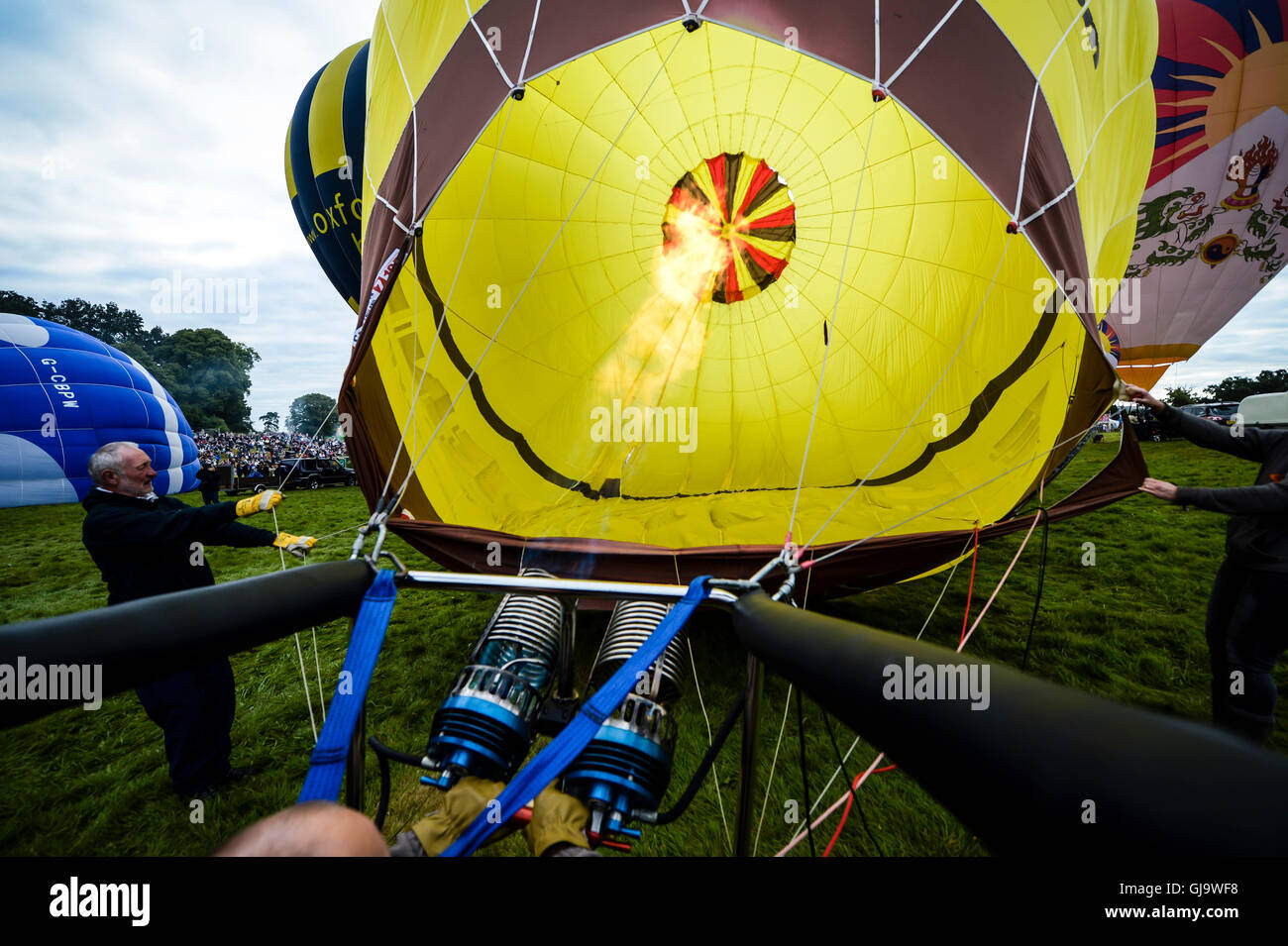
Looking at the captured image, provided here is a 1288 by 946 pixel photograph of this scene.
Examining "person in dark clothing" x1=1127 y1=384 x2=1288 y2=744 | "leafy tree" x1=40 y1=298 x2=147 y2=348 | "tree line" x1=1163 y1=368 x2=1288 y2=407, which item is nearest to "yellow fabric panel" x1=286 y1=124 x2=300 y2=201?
"person in dark clothing" x1=1127 y1=384 x2=1288 y2=744

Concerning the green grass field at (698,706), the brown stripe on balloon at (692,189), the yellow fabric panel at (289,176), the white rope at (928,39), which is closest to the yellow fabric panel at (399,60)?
the brown stripe on balloon at (692,189)

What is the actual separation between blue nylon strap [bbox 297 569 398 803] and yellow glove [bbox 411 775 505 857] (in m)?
0.25

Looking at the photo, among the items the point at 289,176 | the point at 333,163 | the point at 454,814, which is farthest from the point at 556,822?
the point at 289,176

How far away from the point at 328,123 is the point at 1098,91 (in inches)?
Answer: 288

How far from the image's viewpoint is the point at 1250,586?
8.25 feet

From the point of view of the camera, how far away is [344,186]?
6434 mm

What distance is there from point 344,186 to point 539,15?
16.4 feet

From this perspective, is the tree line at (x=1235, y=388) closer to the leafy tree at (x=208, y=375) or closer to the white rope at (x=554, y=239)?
the white rope at (x=554, y=239)

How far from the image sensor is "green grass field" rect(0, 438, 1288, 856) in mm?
2281

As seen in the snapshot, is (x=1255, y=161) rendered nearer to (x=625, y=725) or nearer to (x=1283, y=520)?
(x=1283, y=520)

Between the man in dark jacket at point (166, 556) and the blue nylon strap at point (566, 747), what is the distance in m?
1.76

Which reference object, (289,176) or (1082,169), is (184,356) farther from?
(1082,169)

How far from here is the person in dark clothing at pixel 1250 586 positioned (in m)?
2.43
